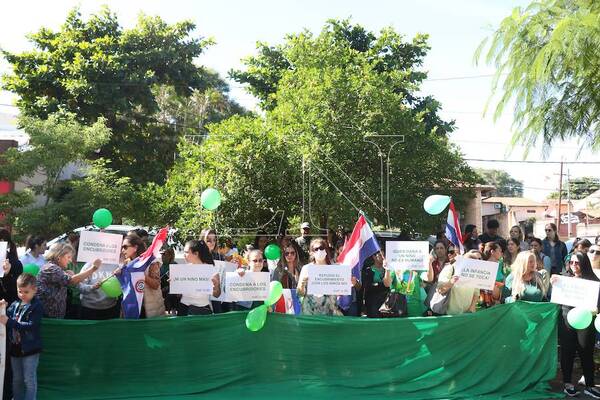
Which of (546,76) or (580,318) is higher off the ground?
(546,76)

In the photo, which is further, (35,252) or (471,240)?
(471,240)

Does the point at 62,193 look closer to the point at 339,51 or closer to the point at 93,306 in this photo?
the point at 339,51

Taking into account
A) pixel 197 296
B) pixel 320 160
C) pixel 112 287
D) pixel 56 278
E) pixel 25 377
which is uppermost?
pixel 320 160

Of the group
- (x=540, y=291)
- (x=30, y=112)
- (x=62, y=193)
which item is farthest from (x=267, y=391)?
(x=30, y=112)

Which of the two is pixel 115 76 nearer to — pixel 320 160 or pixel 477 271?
pixel 320 160

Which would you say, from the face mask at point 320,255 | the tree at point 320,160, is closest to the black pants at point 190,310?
the face mask at point 320,255

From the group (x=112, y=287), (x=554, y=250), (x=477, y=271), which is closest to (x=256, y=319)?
(x=112, y=287)

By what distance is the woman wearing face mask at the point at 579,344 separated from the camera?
7410mm

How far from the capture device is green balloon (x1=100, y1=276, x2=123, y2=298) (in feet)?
22.7

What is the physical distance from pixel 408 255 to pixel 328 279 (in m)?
1.20

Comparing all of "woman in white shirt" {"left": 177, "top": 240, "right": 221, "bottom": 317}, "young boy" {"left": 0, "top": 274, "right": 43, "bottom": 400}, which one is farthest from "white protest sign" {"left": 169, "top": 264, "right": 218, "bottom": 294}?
"young boy" {"left": 0, "top": 274, "right": 43, "bottom": 400}

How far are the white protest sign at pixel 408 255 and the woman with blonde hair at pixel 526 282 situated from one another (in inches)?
41.2

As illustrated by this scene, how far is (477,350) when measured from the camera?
7383 mm

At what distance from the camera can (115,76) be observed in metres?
26.2
